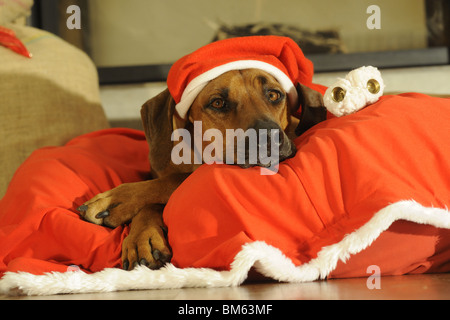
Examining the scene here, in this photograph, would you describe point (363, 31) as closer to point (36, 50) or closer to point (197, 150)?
point (197, 150)

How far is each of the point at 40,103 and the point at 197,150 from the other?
3.00ft

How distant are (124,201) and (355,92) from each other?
76cm

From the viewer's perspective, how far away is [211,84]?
1602 millimetres

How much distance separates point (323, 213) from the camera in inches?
46.3

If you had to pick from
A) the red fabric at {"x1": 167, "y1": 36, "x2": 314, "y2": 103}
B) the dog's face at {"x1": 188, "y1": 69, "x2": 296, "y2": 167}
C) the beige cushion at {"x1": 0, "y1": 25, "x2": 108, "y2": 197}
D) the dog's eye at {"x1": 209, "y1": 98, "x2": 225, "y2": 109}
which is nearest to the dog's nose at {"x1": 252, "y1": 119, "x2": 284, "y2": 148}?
the dog's face at {"x1": 188, "y1": 69, "x2": 296, "y2": 167}

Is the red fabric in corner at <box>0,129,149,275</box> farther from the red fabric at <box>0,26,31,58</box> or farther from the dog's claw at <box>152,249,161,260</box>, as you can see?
the red fabric at <box>0,26,31,58</box>

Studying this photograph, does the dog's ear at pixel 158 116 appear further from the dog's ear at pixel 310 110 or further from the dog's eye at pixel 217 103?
the dog's ear at pixel 310 110

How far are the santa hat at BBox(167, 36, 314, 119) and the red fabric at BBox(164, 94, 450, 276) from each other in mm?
415

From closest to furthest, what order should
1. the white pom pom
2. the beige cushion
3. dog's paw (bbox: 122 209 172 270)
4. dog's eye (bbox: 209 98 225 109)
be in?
1. dog's paw (bbox: 122 209 172 270)
2. the white pom pom
3. dog's eye (bbox: 209 98 225 109)
4. the beige cushion

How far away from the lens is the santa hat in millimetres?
1606

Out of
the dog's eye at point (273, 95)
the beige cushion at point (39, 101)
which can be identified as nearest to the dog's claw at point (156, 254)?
the dog's eye at point (273, 95)

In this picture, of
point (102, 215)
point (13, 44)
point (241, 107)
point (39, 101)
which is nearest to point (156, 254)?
point (102, 215)

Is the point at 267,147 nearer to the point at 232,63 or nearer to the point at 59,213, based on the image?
the point at 232,63
